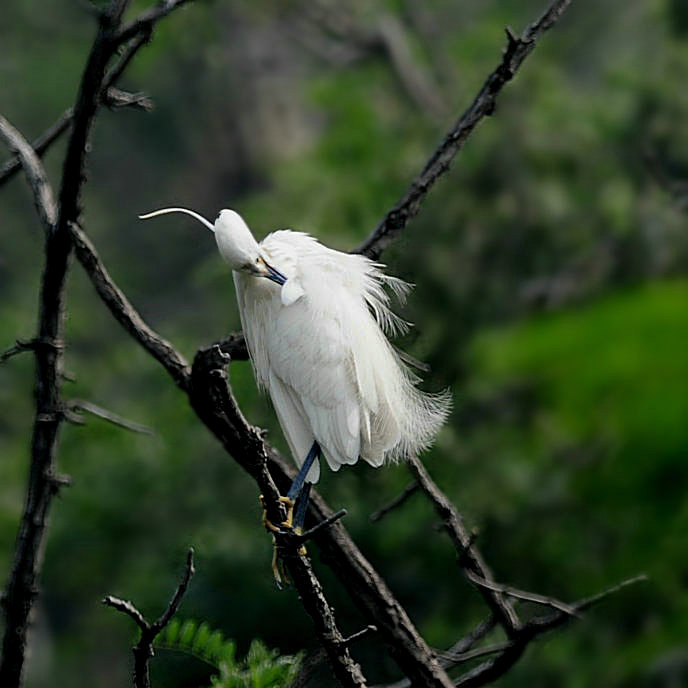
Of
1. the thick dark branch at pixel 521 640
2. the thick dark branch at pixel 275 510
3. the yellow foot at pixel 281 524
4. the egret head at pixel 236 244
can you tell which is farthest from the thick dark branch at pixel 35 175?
the thick dark branch at pixel 521 640

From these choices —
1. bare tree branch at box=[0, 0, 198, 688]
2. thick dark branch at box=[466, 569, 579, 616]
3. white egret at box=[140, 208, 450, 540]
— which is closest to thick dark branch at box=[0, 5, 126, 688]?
bare tree branch at box=[0, 0, 198, 688]

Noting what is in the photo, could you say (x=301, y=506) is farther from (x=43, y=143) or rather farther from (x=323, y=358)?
(x=43, y=143)

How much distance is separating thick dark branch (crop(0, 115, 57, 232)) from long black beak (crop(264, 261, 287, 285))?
39cm

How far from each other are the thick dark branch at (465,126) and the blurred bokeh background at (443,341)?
0.17 m

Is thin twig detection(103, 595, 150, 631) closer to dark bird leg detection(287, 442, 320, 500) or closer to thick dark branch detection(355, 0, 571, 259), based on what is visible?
dark bird leg detection(287, 442, 320, 500)

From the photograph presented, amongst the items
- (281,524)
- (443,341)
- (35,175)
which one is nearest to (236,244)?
(35,175)

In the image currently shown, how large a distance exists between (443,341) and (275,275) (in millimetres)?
3727

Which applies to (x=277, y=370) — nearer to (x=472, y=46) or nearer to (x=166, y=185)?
(x=472, y=46)

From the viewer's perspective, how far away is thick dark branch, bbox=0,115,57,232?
2.17 metres

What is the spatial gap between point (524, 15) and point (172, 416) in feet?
24.9

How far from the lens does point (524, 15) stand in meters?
13.1

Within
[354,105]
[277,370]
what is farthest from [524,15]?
[277,370]

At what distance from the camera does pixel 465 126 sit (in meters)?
2.46

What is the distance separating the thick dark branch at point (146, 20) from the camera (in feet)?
5.86
